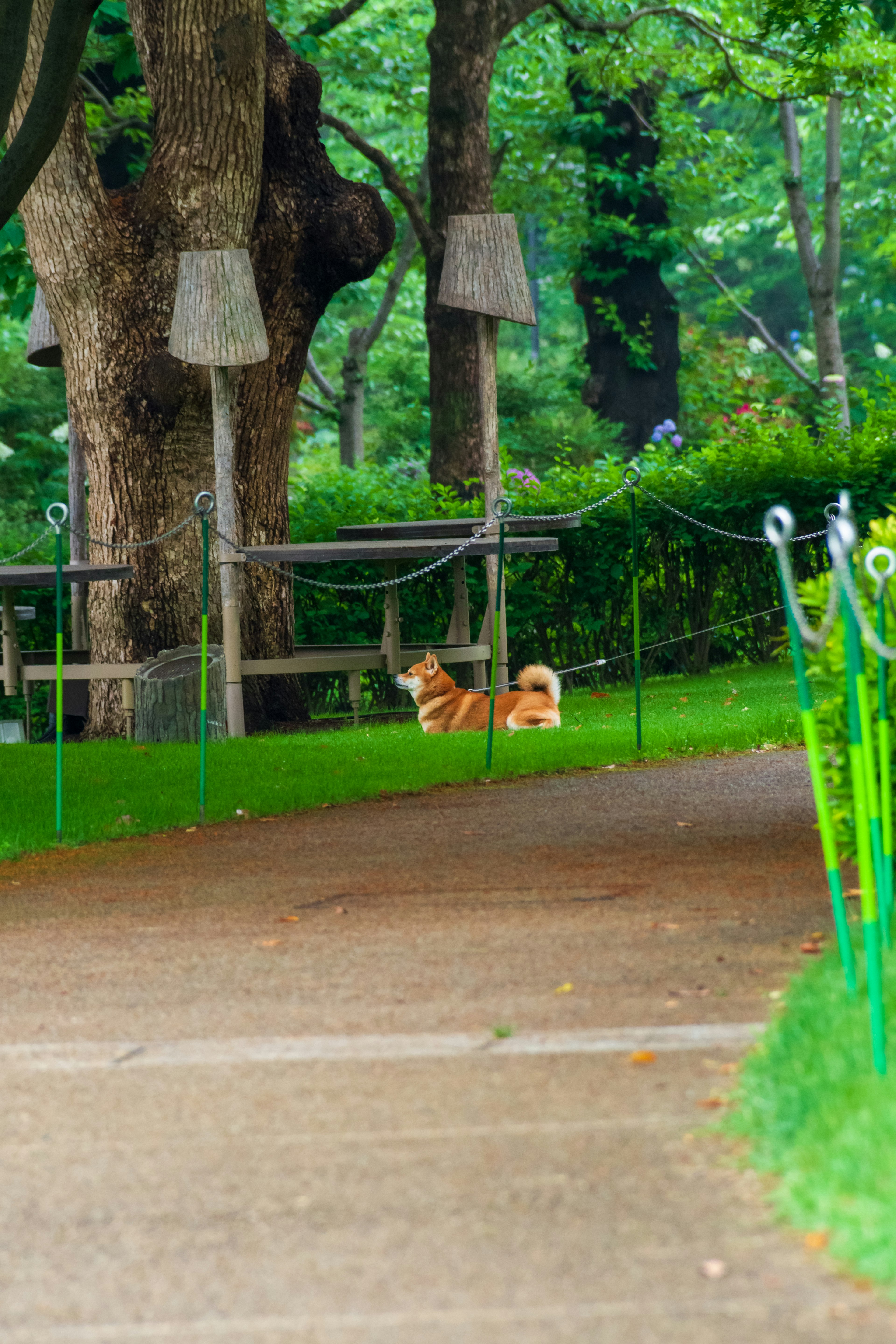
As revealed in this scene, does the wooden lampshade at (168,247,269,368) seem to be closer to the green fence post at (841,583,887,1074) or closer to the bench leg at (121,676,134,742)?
the bench leg at (121,676,134,742)

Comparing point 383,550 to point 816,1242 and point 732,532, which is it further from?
point 816,1242

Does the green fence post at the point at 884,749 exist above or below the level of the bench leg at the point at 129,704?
above

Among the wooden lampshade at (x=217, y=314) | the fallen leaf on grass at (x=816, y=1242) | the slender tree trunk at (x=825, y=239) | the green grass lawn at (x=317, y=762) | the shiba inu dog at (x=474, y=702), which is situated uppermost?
the slender tree trunk at (x=825, y=239)

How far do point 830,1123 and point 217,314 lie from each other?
9.11 m

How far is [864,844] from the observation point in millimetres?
3979

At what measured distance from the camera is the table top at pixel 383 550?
11172 millimetres

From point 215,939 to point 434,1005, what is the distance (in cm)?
130

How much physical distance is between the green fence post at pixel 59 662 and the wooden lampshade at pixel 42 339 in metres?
5.71

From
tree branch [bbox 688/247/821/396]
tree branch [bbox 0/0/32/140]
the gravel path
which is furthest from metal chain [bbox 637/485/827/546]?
tree branch [bbox 688/247/821/396]

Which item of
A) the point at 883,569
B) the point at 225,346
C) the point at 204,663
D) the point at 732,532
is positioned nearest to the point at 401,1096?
the point at 883,569

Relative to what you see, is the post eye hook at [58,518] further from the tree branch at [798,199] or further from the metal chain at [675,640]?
the tree branch at [798,199]

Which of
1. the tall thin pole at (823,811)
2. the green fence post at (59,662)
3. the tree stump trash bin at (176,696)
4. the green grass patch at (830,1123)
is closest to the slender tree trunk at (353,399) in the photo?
the tree stump trash bin at (176,696)

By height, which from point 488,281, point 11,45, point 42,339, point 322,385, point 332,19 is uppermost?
point 332,19

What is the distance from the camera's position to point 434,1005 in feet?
15.7
